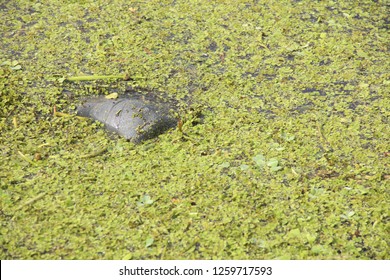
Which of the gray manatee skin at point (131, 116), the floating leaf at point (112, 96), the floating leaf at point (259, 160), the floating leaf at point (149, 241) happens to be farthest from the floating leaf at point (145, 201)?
the floating leaf at point (112, 96)

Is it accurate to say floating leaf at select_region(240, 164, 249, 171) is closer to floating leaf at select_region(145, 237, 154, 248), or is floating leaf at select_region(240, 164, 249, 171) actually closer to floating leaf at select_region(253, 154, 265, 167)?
A: floating leaf at select_region(253, 154, 265, 167)

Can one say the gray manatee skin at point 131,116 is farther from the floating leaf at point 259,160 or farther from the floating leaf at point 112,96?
the floating leaf at point 259,160

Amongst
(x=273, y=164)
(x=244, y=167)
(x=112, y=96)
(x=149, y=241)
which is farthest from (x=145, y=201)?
(x=112, y=96)

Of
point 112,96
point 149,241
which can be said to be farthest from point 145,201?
point 112,96

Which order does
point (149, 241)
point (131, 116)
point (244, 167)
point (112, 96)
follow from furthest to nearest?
point (112, 96)
point (131, 116)
point (244, 167)
point (149, 241)

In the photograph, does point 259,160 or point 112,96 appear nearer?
point 259,160

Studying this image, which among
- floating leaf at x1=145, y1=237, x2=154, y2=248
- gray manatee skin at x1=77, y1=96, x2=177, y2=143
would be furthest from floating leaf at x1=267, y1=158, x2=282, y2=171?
floating leaf at x1=145, y1=237, x2=154, y2=248

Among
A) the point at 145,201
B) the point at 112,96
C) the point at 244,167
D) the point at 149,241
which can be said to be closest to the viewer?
the point at 149,241

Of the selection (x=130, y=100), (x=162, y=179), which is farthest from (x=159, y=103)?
(x=162, y=179)

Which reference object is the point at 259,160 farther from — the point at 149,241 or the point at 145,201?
the point at 149,241

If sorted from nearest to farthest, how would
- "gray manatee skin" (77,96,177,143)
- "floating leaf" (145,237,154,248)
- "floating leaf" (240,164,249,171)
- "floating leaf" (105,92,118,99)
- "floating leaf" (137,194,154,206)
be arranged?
"floating leaf" (145,237,154,248), "floating leaf" (137,194,154,206), "floating leaf" (240,164,249,171), "gray manatee skin" (77,96,177,143), "floating leaf" (105,92,118,99)
